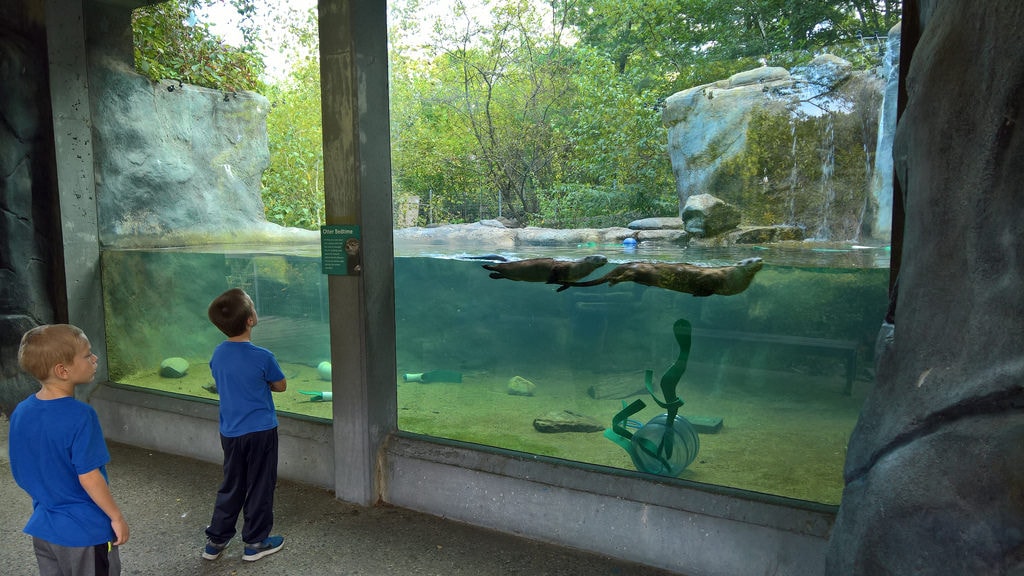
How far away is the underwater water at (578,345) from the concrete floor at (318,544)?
65 cm

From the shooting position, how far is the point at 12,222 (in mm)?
5785

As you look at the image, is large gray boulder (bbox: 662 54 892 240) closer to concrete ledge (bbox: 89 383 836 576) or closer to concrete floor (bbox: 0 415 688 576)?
concrete ledge (bbox: 89 383 836 576)

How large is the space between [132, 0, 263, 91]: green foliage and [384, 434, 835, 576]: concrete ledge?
4256 mm

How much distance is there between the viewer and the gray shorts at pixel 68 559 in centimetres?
231

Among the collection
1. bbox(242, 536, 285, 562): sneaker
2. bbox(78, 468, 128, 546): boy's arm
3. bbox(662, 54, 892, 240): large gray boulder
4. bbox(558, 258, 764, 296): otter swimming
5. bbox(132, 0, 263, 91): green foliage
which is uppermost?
bbox(132, 0, 263, 91): green foliage

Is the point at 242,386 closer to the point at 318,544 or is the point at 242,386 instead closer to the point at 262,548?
the point at 262,548

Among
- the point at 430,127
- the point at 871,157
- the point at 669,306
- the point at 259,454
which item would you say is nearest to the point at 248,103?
the point at 430,127

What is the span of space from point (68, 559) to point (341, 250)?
7.52 ft

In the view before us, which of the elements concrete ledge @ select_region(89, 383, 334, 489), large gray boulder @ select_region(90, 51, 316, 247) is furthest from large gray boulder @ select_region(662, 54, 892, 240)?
large gray boulder @ select_region(90, 51, 316, 247)

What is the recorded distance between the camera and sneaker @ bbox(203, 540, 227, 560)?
3566 mm

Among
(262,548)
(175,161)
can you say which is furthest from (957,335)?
(175,161)

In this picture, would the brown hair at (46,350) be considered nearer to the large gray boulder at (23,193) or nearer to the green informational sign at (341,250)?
the green informational sign at (341,250)

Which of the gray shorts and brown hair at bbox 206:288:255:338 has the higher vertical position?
brown hair at bbox 206:288:255:338

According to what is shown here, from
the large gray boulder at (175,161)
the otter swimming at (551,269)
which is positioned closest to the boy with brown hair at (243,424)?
the otter swimming at (551,269)
